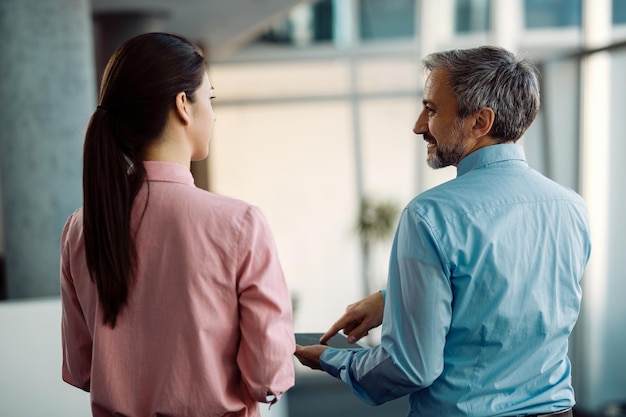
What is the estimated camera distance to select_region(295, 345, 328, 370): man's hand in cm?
197

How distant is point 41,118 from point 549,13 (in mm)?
5812

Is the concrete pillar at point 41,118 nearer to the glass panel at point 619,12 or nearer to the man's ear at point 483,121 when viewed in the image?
the man's ear at point 483,121

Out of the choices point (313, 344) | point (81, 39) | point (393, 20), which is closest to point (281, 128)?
point (393, 20)

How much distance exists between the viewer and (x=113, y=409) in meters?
1.58

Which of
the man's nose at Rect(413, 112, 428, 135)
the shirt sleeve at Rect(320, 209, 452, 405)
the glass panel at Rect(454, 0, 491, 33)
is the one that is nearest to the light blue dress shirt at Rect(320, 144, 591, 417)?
the shirt sleeve at Rect(320, 209, 452, 405)

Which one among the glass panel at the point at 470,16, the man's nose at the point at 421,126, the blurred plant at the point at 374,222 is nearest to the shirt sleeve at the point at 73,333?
the man's nose at the point at 421,126

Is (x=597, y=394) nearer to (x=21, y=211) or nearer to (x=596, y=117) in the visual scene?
(x=596, y=117)

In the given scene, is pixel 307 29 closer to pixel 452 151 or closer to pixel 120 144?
pixel 452 151

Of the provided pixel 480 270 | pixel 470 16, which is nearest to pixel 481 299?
pixel 480 270

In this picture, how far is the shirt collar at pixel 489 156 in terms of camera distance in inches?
71.9

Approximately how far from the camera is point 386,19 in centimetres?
1147

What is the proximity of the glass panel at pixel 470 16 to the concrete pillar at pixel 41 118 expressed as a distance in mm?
6442

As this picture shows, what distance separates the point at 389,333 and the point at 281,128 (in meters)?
9.84

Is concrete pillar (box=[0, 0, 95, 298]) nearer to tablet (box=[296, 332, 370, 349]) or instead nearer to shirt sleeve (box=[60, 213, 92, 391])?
tablet (box=[296, 332, 370, 349])
